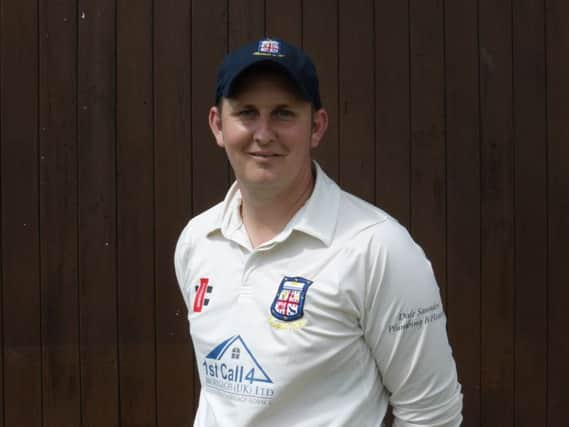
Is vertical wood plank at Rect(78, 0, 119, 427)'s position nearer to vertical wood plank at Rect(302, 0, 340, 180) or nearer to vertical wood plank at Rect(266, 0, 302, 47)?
vertical wood plank at Rect(266, 0, 302, 47)

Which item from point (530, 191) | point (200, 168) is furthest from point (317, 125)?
point (530, 191)

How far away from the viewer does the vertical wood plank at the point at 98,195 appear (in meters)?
3.18

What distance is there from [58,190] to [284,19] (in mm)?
1224

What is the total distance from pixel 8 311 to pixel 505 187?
2234 mm

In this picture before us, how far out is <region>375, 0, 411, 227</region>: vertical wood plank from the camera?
3244mm

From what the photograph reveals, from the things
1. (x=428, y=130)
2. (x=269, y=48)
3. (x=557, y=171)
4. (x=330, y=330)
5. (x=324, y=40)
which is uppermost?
(x=324, y=40)

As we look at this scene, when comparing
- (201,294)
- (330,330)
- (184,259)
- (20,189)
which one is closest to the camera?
(330,330)

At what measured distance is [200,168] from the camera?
3.21 m

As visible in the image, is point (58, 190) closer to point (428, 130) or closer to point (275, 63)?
point (428, 130)

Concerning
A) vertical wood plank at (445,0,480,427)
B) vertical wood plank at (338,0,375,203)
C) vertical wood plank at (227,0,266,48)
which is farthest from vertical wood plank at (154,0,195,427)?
vertical wood plank at (445,0,480,427)

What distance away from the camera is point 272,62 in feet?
5.10

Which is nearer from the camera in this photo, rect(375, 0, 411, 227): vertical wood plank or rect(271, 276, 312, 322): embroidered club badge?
rect(271, 276, 312, 322): embroidered club badge

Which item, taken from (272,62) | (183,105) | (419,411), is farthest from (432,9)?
(419,411)

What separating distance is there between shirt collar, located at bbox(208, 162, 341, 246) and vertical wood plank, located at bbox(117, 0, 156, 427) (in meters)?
1.47
